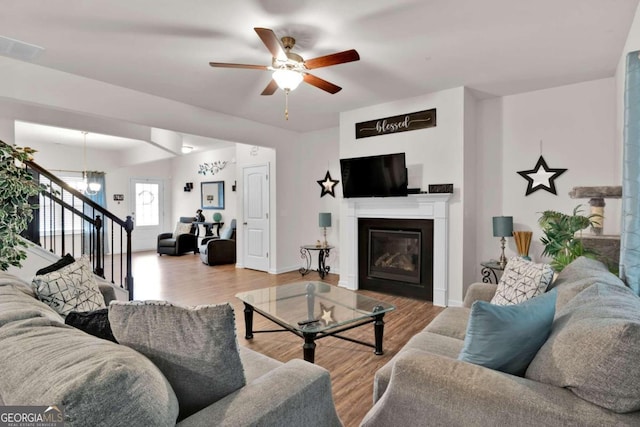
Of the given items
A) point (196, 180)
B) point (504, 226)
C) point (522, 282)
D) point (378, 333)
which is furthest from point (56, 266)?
point (196, 180)

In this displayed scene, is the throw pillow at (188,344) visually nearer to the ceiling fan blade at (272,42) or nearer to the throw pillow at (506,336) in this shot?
the throw pillow at (506,336)

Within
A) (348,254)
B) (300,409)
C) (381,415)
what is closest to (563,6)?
(381,415)

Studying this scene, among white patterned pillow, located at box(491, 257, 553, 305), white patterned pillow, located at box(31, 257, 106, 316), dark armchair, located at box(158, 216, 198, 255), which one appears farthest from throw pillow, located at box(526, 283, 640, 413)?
dark armchair, located at box(158, 216, 198, 255)

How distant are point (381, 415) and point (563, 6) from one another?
9.43 feet

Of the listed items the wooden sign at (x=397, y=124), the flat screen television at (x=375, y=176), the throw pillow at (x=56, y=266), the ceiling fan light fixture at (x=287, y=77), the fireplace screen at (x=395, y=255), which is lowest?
the fireplace screen at (x=395, y=255)

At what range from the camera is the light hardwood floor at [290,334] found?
2279 mm

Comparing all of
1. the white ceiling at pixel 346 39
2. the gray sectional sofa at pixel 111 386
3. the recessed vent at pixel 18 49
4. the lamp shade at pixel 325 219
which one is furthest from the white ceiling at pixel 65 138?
the gray sectional sofa at pixel 111 386

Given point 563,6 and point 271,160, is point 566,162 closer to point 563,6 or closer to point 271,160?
point 563,6

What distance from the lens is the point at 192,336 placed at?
1.07 m

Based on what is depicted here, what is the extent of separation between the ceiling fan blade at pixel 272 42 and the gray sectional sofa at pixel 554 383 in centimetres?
207

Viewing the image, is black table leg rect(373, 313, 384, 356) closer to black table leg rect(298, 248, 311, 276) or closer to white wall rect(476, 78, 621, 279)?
white wall rect(476, 78, 621, 279)

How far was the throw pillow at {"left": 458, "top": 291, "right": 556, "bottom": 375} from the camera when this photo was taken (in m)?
1.26

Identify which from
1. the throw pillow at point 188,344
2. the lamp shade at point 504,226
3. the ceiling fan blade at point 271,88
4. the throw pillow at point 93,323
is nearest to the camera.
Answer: the throw pillow at point 188,344

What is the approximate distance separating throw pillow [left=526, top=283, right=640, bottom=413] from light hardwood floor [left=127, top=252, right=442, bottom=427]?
1175 mm
